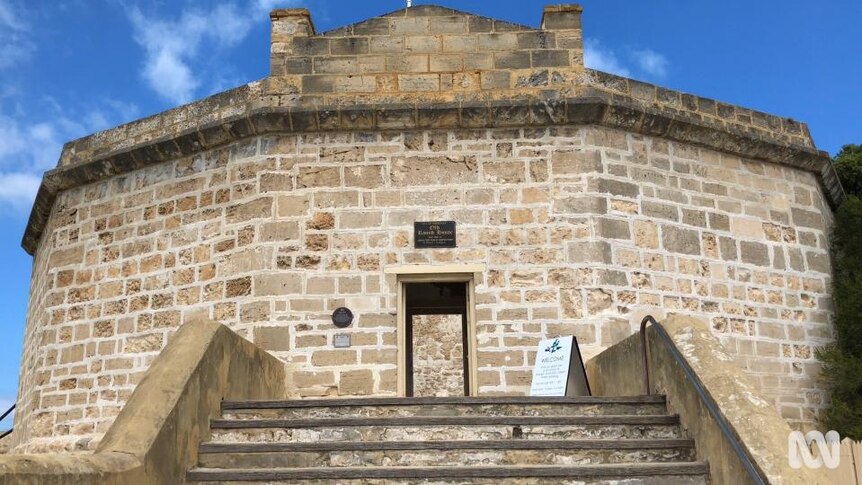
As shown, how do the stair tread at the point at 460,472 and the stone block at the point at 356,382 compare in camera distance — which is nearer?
the stair tread at the point at 460,472

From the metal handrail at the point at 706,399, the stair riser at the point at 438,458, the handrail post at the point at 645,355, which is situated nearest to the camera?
the metal handrail at the point at 706,399

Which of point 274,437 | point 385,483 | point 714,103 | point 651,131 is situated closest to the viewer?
point 385,483

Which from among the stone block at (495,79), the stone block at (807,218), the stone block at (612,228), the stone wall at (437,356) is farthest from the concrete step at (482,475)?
the stone wall at (437,356)

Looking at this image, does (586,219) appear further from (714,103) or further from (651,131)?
(714,103)

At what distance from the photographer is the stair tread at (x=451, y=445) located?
453 centimetres

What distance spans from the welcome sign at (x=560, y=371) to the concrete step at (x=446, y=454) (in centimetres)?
197

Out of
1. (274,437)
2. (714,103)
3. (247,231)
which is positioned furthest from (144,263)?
(714,103)

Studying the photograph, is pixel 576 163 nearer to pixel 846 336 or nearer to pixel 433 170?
pixel 433 170

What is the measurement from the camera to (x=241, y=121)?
8.05m

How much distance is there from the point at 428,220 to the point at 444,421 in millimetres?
3210

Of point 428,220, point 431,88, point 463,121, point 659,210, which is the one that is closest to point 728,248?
point 659,210

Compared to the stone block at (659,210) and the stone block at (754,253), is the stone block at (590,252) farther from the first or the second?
the stone block at (754,253)

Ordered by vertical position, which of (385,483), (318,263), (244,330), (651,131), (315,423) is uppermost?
(651,131)

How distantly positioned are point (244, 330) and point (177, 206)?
1.77m
